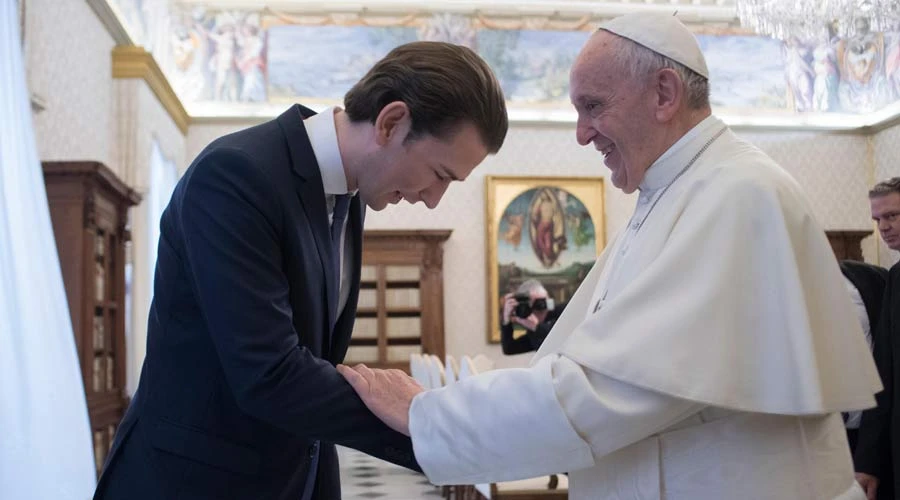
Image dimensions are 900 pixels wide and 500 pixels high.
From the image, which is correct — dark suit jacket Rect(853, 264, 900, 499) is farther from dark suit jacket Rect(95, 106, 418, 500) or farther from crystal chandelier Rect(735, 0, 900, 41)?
crystal chandelier Rect(735, 0, 900, 41)

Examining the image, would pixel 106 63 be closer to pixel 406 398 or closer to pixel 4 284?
pixel 4 284

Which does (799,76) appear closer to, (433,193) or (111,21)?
(111,21)

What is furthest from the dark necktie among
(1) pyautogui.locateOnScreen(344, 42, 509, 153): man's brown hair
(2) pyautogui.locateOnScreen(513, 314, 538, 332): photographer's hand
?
(2) pyautogui.locateOnScreen(513, 314, 538, 332): photographer's hand

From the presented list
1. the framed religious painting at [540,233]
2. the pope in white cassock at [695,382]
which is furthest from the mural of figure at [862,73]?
the pope in white cassock at [695,382]

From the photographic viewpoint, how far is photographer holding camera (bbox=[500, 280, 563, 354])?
895cm

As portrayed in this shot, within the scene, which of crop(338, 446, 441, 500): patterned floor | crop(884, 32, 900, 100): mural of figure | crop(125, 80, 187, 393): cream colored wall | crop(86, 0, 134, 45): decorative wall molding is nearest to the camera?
crop(338, 446, 441, 500): patterned floor

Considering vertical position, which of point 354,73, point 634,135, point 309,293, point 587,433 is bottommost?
point 587,433

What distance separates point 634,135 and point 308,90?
14.4m

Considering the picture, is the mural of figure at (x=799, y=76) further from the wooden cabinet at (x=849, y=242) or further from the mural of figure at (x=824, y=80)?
the wooden cabinet at (x=849, y=242)

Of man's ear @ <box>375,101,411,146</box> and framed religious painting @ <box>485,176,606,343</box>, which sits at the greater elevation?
framed religious painting @ <box>485,176,606,343</box>

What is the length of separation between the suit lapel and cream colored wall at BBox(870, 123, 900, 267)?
16.2m

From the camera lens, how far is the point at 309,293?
212 cm

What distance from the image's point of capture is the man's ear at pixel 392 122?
2.18 meters

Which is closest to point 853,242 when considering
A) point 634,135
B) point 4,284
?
point 4,284
